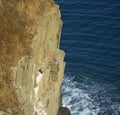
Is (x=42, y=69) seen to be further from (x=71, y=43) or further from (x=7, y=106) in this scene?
(x=71, y=43)

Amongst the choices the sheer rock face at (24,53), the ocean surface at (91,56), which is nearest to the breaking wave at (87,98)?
the ocean surface at (91,56)

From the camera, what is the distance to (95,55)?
71.2m

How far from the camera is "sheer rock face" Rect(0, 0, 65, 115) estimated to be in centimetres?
3369

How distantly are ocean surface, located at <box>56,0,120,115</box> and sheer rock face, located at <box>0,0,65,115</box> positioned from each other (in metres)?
22.7

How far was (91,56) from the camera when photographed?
233 ft

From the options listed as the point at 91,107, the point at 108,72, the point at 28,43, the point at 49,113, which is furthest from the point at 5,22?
the point at 108,72

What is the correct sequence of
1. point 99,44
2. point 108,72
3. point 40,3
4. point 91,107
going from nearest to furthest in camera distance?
point 40,3 < point 91,107 < point 108,72 < point 99,44

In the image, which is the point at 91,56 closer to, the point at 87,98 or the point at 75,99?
the point at 87,98

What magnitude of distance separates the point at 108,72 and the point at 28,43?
34.8 metres

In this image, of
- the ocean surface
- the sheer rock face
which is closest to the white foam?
the ocean surface

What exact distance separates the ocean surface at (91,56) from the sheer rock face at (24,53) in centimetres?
2275

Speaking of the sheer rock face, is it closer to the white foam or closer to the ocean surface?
the white foam

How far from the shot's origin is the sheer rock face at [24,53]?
3369 cm

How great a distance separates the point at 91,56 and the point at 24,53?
37890 mm
